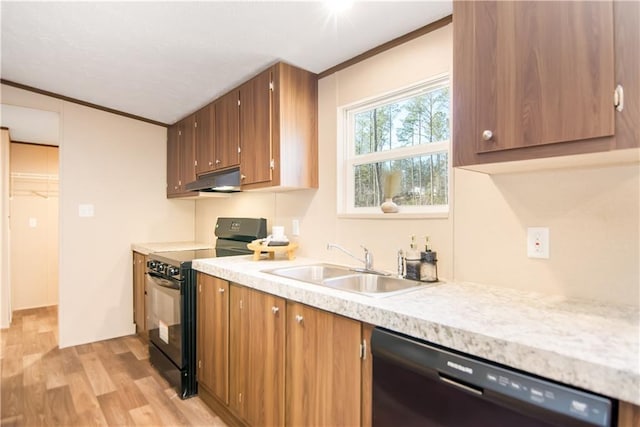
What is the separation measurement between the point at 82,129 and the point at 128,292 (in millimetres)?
1712

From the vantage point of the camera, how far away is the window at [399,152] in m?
1.82

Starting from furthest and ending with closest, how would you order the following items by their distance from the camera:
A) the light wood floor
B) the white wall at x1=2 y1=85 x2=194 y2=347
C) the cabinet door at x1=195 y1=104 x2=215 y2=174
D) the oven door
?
the white wall at x1=2 y1=85 x2=194 y2=347
the cabinet door at x1=195 y1=104 x2=215 y2=174
the oven door
the light wood floor

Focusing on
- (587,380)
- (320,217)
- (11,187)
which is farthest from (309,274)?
(11,187)

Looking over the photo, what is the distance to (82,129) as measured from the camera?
3297 millimetres

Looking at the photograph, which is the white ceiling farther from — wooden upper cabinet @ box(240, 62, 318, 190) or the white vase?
the white vase

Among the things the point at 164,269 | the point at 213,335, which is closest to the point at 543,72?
the point at 213,335

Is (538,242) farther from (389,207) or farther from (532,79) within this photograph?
(389,207)

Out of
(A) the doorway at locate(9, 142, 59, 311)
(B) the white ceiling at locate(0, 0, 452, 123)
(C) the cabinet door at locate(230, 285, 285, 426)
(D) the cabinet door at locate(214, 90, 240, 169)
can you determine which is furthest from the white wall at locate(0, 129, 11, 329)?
(C) the cabinet door at locate(230, 285, 285, 426)

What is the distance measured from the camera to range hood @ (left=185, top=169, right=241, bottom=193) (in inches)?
102

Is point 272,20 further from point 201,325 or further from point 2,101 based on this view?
point 2,101

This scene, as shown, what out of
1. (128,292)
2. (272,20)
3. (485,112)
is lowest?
(128,292)

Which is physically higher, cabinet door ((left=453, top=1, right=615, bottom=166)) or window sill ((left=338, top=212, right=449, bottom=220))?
cabinet door ((left=453, top=1, right=615, bottom=166))

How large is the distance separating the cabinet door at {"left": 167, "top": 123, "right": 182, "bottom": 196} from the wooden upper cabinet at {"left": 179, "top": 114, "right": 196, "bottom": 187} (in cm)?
11

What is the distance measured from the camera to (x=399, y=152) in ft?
6.58
